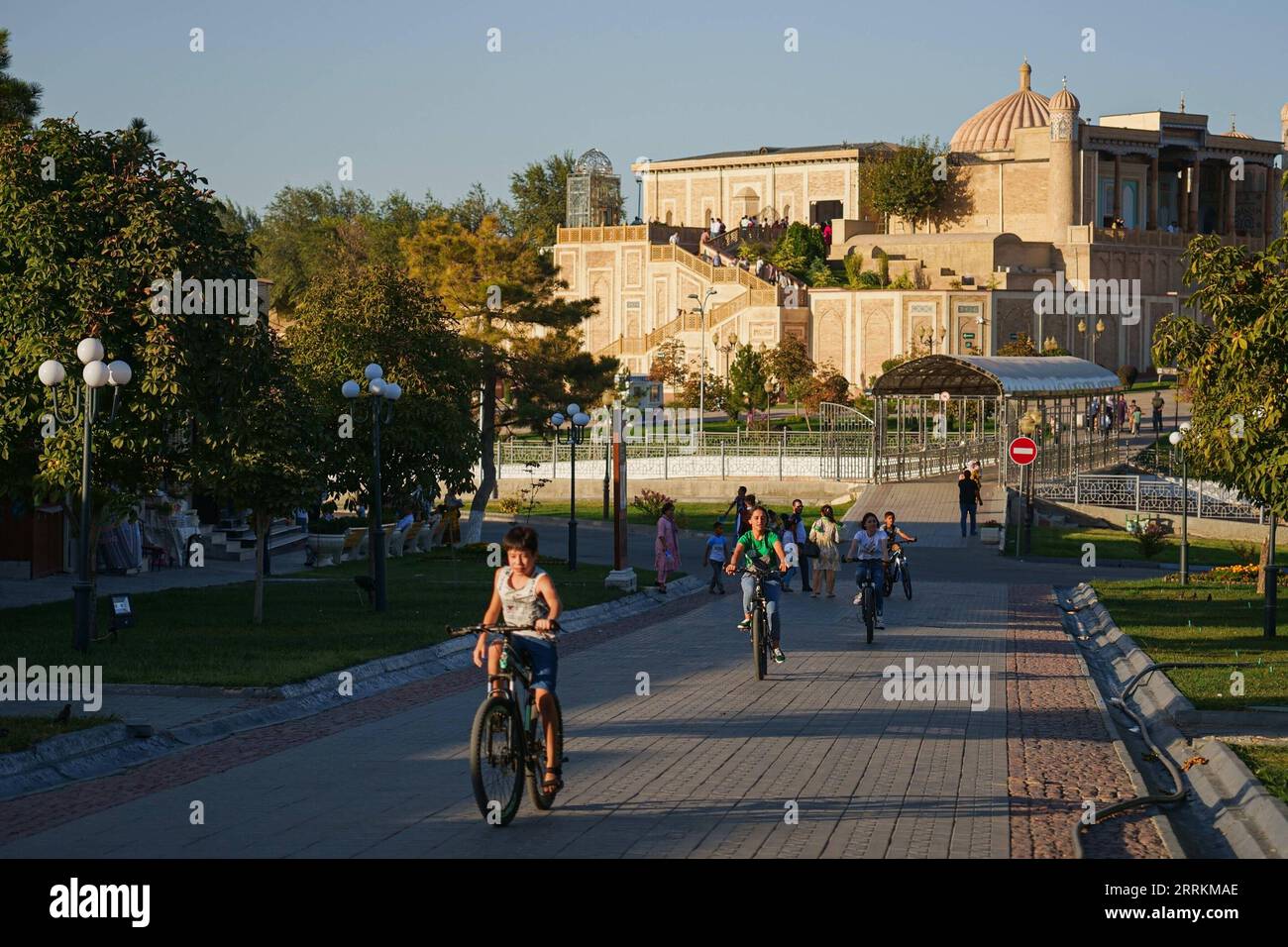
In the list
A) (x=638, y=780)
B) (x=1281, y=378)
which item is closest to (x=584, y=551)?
(x=1281, y=378)

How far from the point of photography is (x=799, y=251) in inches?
3472

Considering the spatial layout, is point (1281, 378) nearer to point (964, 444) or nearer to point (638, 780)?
point (638, 780)

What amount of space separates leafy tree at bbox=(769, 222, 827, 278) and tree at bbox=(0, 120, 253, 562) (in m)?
67.9

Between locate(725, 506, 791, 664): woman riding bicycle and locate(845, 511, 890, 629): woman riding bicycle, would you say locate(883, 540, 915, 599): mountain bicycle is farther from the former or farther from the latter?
locate(725, 506, 791, 664): woman riding bicycle

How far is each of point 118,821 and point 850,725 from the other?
6196 millimetres

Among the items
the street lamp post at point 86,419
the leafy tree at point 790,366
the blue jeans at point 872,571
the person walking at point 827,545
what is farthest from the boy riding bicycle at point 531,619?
the leafy tree at point 790,366

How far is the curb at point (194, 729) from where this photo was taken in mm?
11234

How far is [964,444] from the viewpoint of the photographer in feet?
174

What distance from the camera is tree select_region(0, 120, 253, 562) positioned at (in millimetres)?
18953

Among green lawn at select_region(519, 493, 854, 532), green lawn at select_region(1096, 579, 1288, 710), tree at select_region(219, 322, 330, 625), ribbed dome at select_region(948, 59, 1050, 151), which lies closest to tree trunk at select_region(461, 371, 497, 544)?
green lawn at select_region(519, 493, 854, 532)

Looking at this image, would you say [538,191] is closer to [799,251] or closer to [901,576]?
[799,251]

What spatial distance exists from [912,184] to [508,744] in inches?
3225
